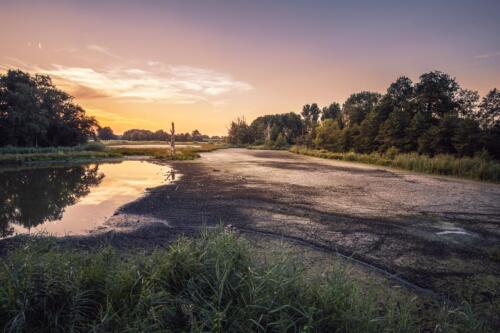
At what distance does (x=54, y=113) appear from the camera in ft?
150

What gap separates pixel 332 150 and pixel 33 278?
5341 cm

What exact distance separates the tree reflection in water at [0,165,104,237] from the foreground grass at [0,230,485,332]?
6374 mm

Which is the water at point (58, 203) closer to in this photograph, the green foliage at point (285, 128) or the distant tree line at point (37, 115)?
the distant tree line at point (37, 115)

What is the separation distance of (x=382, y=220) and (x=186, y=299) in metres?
7.64

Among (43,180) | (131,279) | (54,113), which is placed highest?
(54,113)

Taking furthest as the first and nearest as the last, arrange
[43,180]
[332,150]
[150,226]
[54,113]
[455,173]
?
[332,150] → [54,113] → [455,173] → [43,180] → [150,226]

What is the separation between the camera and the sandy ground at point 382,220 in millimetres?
4926

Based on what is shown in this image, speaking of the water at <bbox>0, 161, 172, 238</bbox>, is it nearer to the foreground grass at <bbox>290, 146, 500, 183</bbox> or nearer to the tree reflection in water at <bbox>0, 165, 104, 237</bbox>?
the tree reflection in water at <bbox>0, 165, 104, 237</bbox>

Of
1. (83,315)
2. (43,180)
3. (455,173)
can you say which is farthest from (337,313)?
→ (455,173)

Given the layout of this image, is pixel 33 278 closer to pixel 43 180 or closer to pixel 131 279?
pixel 131 279

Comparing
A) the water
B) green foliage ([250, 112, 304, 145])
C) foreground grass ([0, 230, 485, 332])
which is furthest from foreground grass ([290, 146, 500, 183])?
green foliage ([250, 112, 304, 145])

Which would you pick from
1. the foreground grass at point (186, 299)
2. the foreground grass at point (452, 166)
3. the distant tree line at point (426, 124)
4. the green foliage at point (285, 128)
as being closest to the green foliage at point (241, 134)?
the green foliage at point (285, 128)

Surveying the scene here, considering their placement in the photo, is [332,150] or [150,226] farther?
[332,150]

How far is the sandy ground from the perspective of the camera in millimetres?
4926
